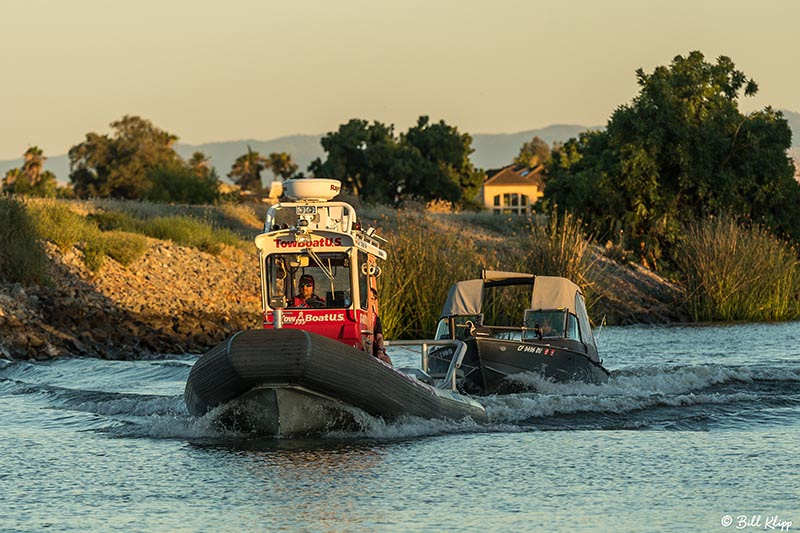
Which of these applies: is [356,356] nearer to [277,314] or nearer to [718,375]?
[277,314]

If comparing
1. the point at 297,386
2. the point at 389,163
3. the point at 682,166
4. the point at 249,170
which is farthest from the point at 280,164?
the point at 297,386

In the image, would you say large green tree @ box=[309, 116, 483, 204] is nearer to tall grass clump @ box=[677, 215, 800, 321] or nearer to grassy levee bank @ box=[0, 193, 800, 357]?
grassy levee bank @ box=[0, 193, 800, 357]

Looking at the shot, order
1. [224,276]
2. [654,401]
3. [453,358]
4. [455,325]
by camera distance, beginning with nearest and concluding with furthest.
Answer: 1. [453,358]
2. [654,401]
3. [455,325]
4. [224,276]

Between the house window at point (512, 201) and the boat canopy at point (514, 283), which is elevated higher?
the house window at point (512, 201)

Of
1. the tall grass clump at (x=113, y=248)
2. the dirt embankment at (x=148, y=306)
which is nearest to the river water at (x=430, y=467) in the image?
the dirt embankment at (x=148, y=306)

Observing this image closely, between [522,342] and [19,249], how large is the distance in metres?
20.2

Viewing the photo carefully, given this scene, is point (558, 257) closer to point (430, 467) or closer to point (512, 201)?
point (430, 467)

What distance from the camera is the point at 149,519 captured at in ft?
42.4

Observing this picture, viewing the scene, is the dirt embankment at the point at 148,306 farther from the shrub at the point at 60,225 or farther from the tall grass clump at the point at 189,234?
the tall grass clump at the point at 189,234

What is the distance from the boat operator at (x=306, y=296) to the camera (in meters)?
18.1

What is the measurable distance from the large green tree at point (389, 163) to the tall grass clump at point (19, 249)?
188 feet

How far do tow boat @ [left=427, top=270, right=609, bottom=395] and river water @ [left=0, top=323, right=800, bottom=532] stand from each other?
43 cm

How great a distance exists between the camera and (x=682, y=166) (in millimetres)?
56125

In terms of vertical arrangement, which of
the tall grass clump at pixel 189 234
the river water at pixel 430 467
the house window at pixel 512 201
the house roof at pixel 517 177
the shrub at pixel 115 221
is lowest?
the river water at pixel 430 467
